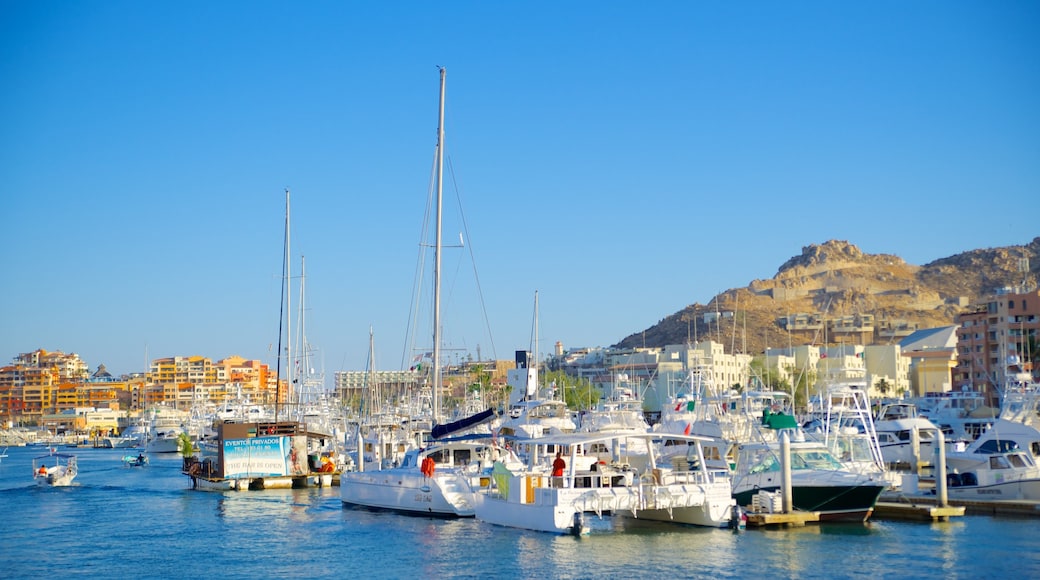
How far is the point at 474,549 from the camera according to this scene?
114ft

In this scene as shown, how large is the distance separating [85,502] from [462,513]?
25.5 meters

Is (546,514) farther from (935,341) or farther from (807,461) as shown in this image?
(935,341)

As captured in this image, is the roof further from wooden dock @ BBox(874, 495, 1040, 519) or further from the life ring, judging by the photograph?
the life ring

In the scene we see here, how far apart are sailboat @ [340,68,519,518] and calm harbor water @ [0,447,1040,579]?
2.63 ft

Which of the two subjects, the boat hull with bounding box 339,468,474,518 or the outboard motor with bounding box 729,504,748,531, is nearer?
the outboard motor with bounding box 729,504,748,531

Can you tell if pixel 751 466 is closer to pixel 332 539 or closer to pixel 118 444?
pixel 332 539

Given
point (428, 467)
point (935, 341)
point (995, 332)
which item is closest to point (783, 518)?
point (428, 467)

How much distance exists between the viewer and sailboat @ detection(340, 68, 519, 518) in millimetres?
42750

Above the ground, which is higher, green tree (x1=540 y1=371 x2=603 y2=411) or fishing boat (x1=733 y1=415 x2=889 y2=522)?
green tree (x1=540 y1=371 x2=603 y2=411)

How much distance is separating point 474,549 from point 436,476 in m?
9.28

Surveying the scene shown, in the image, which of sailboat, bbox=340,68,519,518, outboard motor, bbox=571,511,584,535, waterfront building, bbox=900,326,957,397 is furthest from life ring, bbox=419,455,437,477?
waterfront building, bbox=900,326,957,397

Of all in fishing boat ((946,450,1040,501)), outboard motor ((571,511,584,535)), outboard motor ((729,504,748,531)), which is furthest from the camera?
fishing boat ((946,450,1040,501))

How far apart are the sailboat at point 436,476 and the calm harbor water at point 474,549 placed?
80cm

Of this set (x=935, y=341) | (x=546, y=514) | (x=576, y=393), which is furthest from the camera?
(x=935, y=341)
